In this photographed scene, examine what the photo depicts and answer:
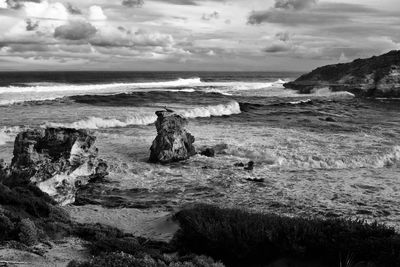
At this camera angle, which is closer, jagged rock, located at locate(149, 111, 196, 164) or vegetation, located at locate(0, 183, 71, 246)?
vegetation, located at locate(0, 183, 71, 246)

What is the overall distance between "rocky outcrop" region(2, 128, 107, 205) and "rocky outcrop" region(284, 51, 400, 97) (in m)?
64.3

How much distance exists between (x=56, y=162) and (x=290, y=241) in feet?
31.5

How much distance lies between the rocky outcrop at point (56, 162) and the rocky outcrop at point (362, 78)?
6429 cm

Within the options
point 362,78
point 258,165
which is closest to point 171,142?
point 258,165

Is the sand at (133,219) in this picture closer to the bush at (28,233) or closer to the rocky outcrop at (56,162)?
the rocky outcrop at (56,162)

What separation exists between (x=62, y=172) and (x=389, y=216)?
10.5 m

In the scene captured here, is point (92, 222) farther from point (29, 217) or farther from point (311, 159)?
point (311, 159)

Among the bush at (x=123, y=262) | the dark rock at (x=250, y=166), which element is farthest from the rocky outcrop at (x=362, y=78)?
the bush at (x=123, y=262)

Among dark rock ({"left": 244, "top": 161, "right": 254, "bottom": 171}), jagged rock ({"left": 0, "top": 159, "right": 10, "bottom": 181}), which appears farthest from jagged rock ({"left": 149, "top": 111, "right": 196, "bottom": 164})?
jagged rock ({"left": 0, "top": 159, "right": 10, "bottom": 181})

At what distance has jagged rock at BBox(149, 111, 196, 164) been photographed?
67.3 feet

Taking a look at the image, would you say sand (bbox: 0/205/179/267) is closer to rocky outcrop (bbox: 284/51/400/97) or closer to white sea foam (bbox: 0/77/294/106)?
white sea foam (bbox: 0/77/294/106)

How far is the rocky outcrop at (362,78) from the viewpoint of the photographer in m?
74.1

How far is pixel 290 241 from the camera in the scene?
8.98 m

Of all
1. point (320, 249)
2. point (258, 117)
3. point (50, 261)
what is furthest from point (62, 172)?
point (258, 117)
